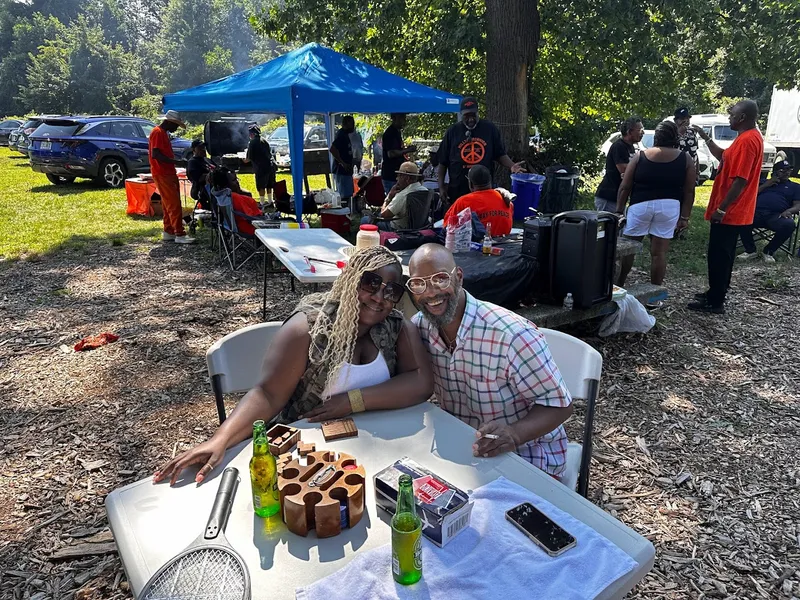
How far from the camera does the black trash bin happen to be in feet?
A: 32.8

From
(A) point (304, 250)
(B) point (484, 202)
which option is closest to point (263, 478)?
(A) point (304, 250)

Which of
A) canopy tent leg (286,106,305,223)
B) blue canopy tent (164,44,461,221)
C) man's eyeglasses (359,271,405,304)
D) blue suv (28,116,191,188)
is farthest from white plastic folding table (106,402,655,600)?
blue suv (28,116,191,188)

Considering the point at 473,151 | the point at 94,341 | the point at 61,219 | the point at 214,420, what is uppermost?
the point at 473,151

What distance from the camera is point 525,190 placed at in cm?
907

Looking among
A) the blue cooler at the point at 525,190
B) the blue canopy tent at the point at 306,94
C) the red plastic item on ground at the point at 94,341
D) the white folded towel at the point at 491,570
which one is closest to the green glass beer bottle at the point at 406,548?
the white folded towel at the point at 491,570

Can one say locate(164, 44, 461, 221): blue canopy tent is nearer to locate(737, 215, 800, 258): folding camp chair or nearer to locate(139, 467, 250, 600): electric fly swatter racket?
locate(737, 215, 800, 258): folding camp chair

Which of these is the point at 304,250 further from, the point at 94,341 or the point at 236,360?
the point at 236,360

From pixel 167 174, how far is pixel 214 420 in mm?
5686

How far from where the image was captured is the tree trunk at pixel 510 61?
9.12m

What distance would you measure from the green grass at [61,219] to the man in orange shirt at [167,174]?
558mm

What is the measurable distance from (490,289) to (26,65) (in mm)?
56336

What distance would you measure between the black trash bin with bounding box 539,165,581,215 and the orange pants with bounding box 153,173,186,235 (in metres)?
6.15

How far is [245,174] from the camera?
54.9ft

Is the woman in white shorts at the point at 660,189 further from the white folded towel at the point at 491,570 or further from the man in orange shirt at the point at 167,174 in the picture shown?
the man in orange shirt at the point at 167,174
